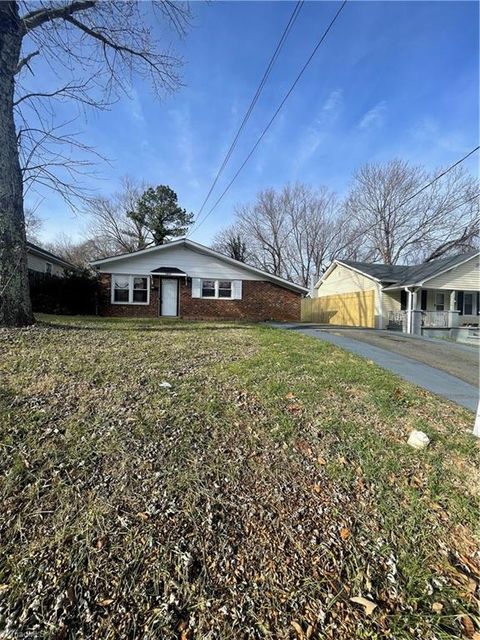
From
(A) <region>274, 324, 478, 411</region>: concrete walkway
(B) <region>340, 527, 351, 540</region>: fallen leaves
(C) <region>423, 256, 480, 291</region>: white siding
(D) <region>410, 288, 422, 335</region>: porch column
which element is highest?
(C) <region>423, 256, 480, 291</region>: white siding

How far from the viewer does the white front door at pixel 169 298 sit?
16344 millimetres

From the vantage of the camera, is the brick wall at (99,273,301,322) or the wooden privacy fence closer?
the brick wall at (99,273,301,322)

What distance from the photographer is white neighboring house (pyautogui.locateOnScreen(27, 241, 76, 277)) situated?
16758 mm

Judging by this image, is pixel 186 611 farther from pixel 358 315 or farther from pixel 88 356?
pixel 358 315

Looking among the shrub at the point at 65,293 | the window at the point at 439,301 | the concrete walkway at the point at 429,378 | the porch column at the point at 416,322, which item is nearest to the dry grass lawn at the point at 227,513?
the concrete walkway at the point at 429,378

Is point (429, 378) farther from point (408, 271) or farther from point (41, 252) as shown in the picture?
point (41, 252)

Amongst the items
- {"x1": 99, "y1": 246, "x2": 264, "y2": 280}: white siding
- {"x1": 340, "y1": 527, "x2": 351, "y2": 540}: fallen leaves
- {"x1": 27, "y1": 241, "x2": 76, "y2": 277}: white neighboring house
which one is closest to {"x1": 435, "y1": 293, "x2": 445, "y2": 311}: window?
{"x1": 99, "y1": 246, "x2": 264, "y2": 280}: white siding

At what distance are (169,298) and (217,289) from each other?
2.58 meters

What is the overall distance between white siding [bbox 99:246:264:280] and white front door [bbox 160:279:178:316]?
935 mm

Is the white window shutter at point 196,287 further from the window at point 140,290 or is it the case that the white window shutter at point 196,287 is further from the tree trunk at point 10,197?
the tree trunk at point 10,197

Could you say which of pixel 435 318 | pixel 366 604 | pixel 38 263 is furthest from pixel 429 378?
pixel 38 263

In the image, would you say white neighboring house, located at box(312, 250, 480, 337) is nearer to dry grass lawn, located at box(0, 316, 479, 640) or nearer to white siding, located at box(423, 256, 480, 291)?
white siding, located at box(423, 256, 480, 291)

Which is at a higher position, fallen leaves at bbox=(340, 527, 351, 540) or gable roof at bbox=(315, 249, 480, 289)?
gable roof at bbox=(315, 249, 480, 289)

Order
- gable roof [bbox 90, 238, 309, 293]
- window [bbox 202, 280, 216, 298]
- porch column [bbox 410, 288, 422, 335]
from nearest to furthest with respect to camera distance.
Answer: porch column [bbox 410, 288, 422, 335] < gable roof [bbox 90, 238, 309, 293] < window [bbox 202, 280, 216, 298]
